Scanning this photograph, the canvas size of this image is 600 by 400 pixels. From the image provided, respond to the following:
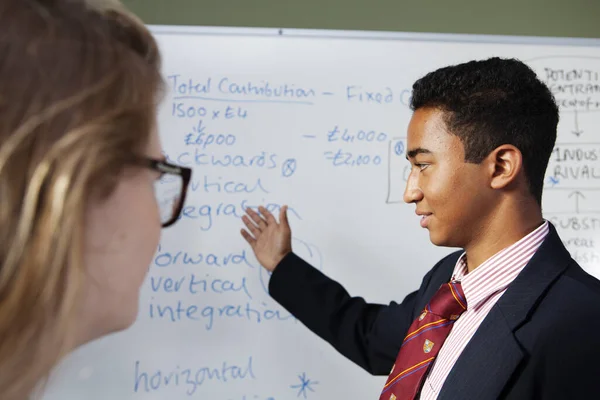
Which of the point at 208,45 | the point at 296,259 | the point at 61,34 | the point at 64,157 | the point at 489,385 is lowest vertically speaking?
the point at 489,385

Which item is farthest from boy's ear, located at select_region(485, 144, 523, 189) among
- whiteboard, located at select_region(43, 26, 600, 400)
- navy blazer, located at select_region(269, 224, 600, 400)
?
whiteboard, located at select_region(43, 26, 600, 400)

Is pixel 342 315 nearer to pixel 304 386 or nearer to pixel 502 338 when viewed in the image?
pixel 304 386

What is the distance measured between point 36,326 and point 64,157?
150 mm

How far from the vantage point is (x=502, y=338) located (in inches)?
30.3

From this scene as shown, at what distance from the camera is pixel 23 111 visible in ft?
1.28

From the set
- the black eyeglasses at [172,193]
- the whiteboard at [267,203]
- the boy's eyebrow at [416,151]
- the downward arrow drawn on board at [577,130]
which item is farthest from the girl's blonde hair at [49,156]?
the downward arrow drawn on board at [577,130]

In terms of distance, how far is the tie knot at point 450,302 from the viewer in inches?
34.9

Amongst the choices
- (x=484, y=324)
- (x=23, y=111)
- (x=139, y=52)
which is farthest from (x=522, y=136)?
(x=23, y=111)

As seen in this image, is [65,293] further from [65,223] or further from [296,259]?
[296,259]

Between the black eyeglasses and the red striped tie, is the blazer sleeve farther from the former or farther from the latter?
the black eyeglasses

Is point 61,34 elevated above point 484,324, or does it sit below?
above

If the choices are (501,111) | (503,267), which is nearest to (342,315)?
(503,267)

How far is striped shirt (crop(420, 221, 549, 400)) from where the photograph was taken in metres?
0.85

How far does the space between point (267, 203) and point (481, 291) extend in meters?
0.57
